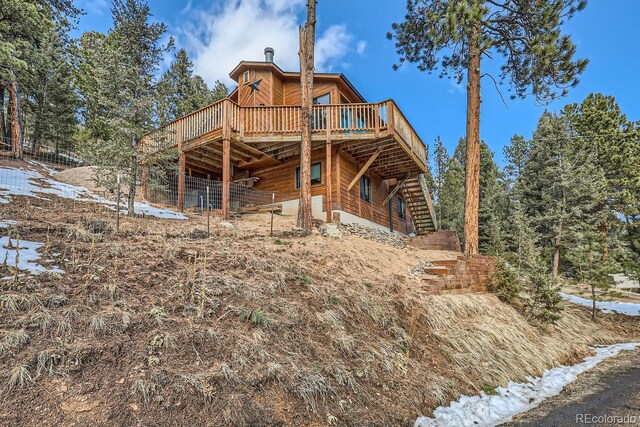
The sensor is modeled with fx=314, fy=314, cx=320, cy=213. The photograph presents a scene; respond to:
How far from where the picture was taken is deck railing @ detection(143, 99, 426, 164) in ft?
34.6

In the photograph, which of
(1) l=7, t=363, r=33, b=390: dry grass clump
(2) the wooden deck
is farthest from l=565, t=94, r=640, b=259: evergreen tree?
(1) l=7, t=363, r=33, b=390: dry grass clump

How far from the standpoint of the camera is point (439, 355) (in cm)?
447

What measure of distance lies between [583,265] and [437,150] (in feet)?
80.0

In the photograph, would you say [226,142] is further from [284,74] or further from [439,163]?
[439,163]

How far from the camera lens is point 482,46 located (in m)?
6.92

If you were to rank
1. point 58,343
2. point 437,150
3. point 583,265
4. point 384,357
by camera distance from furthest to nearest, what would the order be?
point 437,150 → point 583,265 → point 384,357 → point 58,343

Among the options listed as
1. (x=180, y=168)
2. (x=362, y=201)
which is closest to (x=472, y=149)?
(x=362, y=201)

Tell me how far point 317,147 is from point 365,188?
10.6 feet

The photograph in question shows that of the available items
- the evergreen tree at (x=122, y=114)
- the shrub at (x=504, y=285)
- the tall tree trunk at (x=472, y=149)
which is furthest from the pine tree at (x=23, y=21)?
the shrub at (x=504, y=285)

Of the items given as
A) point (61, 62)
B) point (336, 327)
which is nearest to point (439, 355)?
point (336, 327)

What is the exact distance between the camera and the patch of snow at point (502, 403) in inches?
135

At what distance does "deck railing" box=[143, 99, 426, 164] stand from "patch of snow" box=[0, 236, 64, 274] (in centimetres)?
668

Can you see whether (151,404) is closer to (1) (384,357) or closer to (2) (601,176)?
(1) (384,357)

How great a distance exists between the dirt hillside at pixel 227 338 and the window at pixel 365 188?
7785mm
